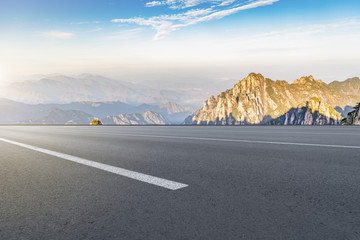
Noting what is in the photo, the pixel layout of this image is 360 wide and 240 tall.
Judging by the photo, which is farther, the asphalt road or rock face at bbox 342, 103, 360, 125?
Result: rock face at bbox 342, 103, 360, 125

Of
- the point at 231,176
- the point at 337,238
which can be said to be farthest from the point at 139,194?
the point at 337,238

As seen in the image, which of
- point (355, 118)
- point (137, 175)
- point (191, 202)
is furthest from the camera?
point (355, 118)

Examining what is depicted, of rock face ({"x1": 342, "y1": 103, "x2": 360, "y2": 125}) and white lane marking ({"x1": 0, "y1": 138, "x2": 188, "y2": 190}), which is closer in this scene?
white lane marking ({"x1": 0, "y1": 138, "x2": 188, "y2": 190})

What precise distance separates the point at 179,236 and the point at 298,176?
242 cm

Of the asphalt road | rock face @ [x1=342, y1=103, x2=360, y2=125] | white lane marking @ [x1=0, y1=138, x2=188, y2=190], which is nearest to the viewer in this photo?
the asphalt road

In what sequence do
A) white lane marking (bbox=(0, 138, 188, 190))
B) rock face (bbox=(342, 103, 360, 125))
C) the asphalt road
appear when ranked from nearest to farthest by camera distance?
1. the asphalt road
2. white lane marking (bbox=(0, 138, 188, 190))
3. rock face (bbox=(342, 103, 360, 125))

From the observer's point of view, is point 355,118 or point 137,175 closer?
point 137,175

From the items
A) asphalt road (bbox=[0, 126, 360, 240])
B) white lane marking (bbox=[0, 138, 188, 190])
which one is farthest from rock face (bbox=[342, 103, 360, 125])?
white lane marking (bbox=[0, 138, 188, 190])

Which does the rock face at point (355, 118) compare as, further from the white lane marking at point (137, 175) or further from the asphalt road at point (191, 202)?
the white lane marking at point (137, 175)

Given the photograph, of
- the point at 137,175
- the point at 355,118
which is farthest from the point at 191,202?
the point at 355,118

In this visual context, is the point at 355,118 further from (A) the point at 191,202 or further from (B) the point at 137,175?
(A) the point at 191,202

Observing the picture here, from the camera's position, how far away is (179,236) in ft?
6.93

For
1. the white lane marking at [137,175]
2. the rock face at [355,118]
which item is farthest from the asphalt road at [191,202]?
the rock face at [355,118]

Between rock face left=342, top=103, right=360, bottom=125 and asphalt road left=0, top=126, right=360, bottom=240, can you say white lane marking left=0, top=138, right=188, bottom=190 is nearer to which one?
asphalt road left=0, top=126, right=360, bottom=240
